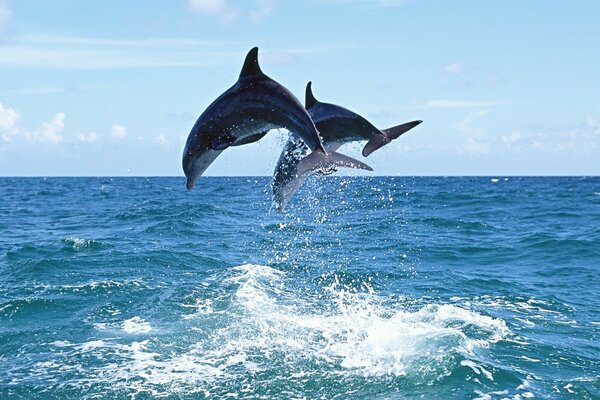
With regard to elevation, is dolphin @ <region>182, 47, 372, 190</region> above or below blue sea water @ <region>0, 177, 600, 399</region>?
above

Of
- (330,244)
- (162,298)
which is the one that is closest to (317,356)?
(162,298)

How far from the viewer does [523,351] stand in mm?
13133

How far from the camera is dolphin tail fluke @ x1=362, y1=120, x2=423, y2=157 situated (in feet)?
24.0

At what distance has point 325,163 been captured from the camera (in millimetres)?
7027

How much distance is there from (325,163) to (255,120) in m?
0.87

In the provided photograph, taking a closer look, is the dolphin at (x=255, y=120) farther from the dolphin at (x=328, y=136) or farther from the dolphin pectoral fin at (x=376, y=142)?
the dolphin pectoral fin at (x=376, y=142)

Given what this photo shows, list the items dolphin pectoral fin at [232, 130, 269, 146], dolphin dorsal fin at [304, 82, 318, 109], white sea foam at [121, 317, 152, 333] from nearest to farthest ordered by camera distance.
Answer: dolphin pectoral fin at [232, 130, 269, 146] → dolphin dorsal fin at [304, 82, 318, 109] → white sea foam at [121, 317, 152, 333]

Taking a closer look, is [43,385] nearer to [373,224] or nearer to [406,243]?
[406,243]

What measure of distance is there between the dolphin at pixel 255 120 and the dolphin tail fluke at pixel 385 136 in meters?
0.37

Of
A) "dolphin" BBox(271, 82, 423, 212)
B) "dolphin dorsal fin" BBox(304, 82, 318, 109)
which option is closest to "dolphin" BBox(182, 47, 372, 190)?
"dolphin" BBox(271, 82, 423, 212)

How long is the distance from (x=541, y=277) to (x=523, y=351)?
8.20m

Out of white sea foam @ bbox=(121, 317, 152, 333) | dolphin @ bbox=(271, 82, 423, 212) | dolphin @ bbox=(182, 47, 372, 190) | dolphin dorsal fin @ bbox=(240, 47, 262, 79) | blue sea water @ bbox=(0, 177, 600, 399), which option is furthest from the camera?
white sea foam @ bbox=(121, 317, 152, 333)

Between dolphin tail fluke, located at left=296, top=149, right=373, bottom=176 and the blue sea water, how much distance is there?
1.94 meters

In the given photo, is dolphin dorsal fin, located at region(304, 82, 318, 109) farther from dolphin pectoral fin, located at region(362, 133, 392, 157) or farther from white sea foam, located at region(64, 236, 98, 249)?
white sea foam, located at region(64, 236, 98, 249)
